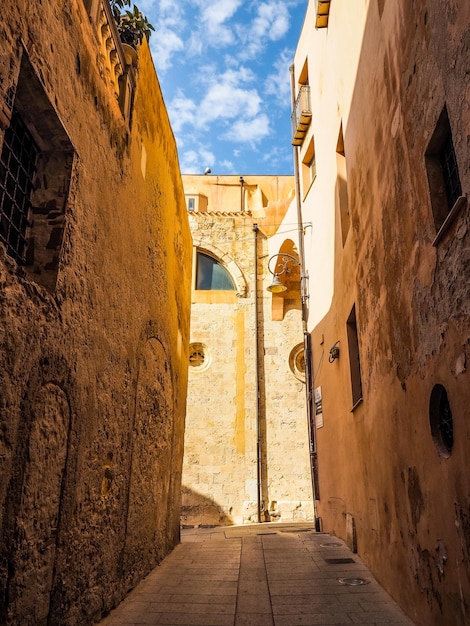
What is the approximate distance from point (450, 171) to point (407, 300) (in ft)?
3.63

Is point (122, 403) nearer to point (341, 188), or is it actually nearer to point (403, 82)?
point (403, 82)

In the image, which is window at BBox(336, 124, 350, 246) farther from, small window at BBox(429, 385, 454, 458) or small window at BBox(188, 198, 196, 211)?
small window at BBox(188, 198, 196, 211)

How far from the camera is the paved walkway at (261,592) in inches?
163

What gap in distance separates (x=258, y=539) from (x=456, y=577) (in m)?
6.21

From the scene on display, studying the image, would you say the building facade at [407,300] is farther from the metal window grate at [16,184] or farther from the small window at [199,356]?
the small window at [199,356]

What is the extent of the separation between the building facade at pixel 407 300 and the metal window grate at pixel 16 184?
267 centimetres

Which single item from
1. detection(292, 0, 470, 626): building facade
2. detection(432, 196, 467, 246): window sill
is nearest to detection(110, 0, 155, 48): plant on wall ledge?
detection(292, 0, 470, 626): building facade

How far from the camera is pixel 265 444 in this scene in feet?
48.7

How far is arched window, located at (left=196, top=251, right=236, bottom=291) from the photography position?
1677cm

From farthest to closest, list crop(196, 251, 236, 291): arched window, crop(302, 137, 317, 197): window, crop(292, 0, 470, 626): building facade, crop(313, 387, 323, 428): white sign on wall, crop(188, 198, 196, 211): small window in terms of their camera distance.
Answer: crop(188, 198, 196, 211): small window < crop(196, 251, 236, 291): arched window < crop(302, 137, 317, 197): window < crop(313, 387, 323, 428): white sign on wall < crop(292, 0, 470, 626): building facade

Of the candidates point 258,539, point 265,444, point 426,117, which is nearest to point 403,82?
point 426,117

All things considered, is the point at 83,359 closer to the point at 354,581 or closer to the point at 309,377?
the point at 354,581

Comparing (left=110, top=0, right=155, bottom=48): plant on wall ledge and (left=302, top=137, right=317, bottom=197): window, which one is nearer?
(left=110, top=0, right=155, bottom=48): plant on wall ledge

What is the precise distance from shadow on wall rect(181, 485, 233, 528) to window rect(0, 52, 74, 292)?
12.1m
